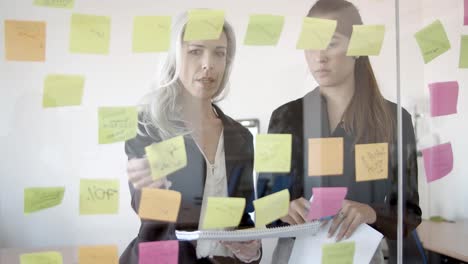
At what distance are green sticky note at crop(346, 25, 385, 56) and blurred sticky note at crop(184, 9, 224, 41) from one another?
15.9 inches

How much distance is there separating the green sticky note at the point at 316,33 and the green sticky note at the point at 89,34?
0.53 metres

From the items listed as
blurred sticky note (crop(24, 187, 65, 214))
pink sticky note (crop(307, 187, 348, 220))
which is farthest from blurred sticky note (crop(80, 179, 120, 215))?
pink sticky note (crop(307, 187, 348, 220))

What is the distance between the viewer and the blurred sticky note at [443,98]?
59.5 inches

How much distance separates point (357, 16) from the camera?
1.39 metres

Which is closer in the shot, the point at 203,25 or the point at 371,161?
the point at 203,25

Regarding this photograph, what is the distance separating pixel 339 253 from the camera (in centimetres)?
141

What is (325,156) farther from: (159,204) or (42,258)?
(42,258)

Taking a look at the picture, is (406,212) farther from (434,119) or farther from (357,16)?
(357,16)

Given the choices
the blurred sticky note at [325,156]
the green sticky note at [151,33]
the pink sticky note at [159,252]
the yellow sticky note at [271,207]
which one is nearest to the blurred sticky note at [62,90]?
the green sticky note at [151,33]

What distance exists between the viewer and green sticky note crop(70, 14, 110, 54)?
118 centimetres

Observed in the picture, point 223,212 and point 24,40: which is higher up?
point 24,40

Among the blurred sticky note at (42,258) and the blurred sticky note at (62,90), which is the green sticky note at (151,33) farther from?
the blurred sticky note at (42,258)

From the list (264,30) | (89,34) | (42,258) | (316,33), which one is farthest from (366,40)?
(42,258)

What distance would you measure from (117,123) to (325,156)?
23.7 inches
